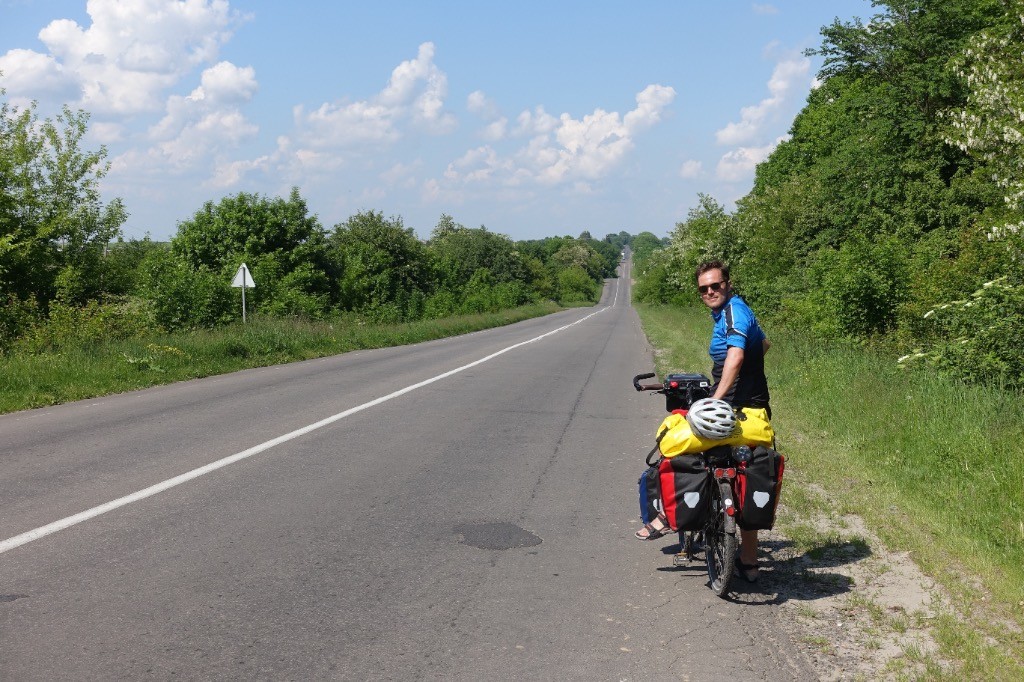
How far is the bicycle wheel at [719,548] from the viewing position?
4.61 meters

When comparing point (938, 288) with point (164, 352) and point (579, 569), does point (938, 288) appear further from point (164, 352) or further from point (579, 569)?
point (164, 352)

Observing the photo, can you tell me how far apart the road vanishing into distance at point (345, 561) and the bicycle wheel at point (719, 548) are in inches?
4.4

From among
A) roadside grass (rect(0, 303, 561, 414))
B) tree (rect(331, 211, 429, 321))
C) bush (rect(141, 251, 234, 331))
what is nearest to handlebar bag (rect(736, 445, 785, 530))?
roadside grass (rect(0, 303, 561, 414))

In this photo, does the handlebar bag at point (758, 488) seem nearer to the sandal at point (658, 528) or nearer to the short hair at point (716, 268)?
the sandal at point (658, 528)

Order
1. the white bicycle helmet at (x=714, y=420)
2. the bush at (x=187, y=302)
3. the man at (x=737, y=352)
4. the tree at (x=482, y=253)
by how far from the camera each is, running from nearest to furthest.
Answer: the white bicycle helmet at (x=714, y=420), the man at (x=737, y=352), the bush at (x=187, y=302), the tree at (x=482, y=253)

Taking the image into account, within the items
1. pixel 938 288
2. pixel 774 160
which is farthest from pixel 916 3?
pixel 774 160

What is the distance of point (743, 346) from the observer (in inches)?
190

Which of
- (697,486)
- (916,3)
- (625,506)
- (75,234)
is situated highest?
(916,3)

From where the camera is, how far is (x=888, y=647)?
4.04 metres

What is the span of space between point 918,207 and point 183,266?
2593cm

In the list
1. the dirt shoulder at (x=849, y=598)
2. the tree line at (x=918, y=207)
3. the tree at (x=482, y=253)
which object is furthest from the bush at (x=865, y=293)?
the tree at (x=482, y=253)

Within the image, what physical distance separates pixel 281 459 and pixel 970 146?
14.9m

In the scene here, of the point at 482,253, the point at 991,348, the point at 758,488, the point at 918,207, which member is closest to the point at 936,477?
the point at 758,488

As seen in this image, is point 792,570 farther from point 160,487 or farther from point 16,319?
point 16,319
